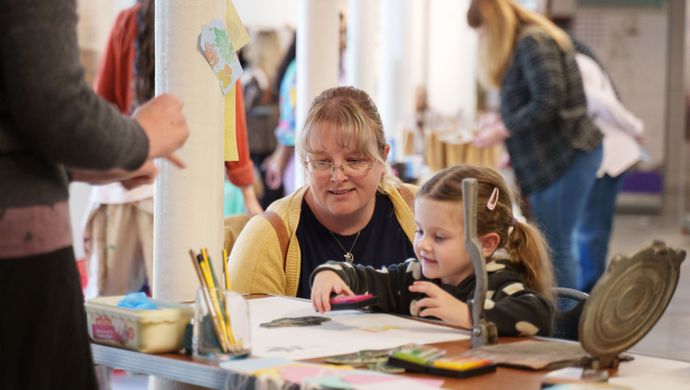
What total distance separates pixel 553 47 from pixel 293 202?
2851 mm

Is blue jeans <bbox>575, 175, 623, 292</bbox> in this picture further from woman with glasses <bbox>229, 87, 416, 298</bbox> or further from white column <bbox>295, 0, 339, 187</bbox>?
woman with glasses <bbox>229, 87, 416, 298</bbox>

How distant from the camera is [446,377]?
5.98 ft

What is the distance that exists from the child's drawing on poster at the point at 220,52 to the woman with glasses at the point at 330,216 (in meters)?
0.30

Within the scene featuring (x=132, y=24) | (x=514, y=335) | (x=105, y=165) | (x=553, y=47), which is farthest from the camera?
(x=553, y=47)

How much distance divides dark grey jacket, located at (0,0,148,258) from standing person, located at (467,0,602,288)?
4.12 meters

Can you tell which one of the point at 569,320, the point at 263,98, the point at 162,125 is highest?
the point at 263,98

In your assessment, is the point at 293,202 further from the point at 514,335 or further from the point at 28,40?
the point at 28,40

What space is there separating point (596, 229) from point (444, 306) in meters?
4.87

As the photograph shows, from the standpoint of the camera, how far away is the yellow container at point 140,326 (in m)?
1.97

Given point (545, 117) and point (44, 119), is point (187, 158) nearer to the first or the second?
point (44, 119)

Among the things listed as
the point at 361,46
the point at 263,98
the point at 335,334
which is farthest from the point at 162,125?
the point at 263,98

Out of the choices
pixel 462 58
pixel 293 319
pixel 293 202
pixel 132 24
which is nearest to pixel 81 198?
pixel 132 24

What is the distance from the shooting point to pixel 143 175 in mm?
1798

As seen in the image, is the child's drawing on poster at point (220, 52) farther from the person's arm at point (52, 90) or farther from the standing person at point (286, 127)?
the standing person at point (286, 127)
